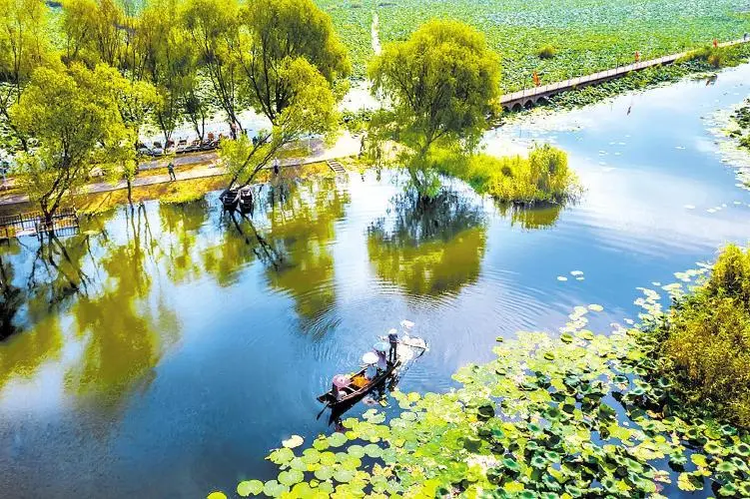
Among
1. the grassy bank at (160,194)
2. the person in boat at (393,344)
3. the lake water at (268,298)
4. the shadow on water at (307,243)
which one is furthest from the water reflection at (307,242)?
the person in boat at (393,344)

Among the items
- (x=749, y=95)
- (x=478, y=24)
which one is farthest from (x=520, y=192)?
(x=478, y=24)

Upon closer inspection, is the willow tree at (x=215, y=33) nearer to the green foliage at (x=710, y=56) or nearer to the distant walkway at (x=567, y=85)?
the distant walkway at (x=567, y=85)

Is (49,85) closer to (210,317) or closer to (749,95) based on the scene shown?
(210,317)

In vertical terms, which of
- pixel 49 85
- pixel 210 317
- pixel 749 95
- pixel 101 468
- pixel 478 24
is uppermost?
pixel 478 24

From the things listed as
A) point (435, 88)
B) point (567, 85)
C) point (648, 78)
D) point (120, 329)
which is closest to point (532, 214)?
point (435, 88)

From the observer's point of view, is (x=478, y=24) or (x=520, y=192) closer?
(x=520, y=192)

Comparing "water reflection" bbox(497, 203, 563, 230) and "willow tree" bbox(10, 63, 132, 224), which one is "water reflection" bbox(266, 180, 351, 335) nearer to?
"water reflection" bbox(497, 203, 563, 230)
